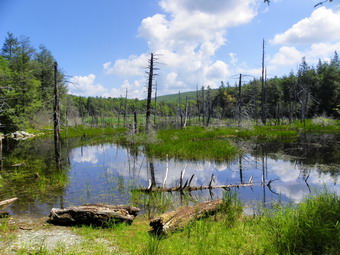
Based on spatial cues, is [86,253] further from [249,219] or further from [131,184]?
[131,184]

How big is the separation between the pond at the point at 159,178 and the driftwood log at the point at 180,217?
6.43 ft

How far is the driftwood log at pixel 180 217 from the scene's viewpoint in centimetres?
591

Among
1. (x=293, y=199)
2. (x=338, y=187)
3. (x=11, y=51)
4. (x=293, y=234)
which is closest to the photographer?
(x=293, y=234)

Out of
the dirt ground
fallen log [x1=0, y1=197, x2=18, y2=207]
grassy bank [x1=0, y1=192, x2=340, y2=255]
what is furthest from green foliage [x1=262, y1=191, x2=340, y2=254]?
fallen log [x1=0, y1=197, x2=18, y2=207]

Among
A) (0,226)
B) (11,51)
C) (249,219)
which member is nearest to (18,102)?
(11,51)

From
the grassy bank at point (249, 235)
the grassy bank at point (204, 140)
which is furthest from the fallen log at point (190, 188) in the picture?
the grassy bank at point (204, 140)

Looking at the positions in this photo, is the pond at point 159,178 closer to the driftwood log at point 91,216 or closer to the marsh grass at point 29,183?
the marsh grass at point 29,183

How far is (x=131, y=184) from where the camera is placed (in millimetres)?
11219

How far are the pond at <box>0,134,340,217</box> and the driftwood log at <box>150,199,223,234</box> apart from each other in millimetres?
1959

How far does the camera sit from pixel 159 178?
1252cm

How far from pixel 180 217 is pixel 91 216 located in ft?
8.61

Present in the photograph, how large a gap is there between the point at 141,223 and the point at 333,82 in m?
66.9

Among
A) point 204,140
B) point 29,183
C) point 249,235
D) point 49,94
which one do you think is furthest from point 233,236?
point 49,94

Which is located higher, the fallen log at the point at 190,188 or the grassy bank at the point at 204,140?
the grassy bank at the point at 204,140
